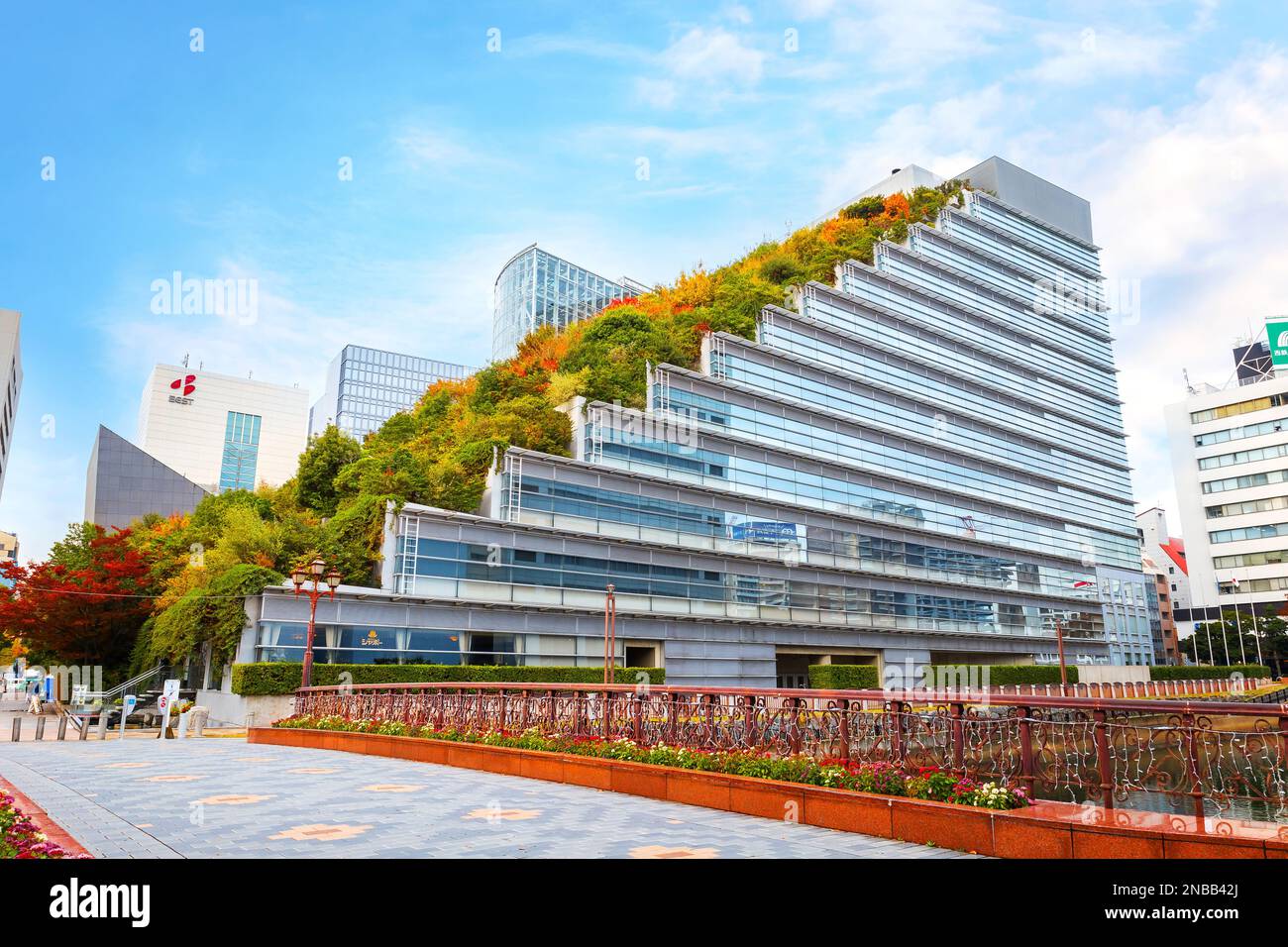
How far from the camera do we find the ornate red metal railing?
23.0ft

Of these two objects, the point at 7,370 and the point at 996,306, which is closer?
the point at 996,306

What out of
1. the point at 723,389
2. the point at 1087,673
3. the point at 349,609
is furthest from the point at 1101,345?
the point at 349,609

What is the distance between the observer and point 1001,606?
59.0m

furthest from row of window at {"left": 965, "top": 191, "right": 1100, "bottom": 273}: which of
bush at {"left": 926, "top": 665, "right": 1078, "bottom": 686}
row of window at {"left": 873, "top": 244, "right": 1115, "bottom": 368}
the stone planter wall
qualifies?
the stone planter wall

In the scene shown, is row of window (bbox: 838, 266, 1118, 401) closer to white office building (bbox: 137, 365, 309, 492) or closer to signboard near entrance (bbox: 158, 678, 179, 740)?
signboard near entrance (bbox: 158, 678, 179, 740)

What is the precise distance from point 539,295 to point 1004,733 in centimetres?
8878

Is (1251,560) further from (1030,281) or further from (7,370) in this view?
(7,370)

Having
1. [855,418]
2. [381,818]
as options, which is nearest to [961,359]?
[855,418]

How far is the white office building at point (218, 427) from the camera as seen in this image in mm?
129625

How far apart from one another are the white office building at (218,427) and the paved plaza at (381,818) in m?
121

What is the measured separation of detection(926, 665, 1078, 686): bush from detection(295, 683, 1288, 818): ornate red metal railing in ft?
A: 142

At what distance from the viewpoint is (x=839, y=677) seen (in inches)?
1673

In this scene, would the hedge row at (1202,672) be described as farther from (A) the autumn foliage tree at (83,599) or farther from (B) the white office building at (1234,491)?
(A) the autumn foliage tree at (83,599)
